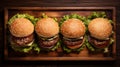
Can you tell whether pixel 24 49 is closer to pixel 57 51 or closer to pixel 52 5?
pixel 57 51

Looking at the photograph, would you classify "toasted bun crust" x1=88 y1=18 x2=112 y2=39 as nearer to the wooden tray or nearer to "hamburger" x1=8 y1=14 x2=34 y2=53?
the wooden tray

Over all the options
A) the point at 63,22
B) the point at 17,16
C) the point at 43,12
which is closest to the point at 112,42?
the point at 63,22

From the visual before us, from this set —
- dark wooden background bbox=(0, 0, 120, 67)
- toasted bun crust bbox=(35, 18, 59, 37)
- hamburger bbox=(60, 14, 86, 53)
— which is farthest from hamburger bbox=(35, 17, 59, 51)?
dark wooden background bbox=(0, 0, 120, 67)

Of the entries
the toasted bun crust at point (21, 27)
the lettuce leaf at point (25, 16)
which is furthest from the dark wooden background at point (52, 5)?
the toasted bun crust at point (21, 27)

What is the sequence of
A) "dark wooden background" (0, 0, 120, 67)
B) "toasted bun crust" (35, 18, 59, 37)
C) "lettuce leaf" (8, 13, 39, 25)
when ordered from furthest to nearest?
"dark wooden background" (0, 0, 120, 67) → "lettuce leaf" (8, 13, 39, 25) → "toasted bun crust" (35, 18, 59, 37)

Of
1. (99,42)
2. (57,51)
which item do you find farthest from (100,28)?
(57,51)

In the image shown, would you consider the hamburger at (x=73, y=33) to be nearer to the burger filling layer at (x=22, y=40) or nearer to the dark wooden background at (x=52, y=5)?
the dark wooden background at (x=52, y=5)

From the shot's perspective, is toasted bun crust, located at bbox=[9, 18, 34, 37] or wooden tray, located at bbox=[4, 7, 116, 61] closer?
toasted bun crust, located at bbox=[9, 18, 34, 37]
